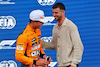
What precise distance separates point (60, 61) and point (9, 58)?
11.2 feet

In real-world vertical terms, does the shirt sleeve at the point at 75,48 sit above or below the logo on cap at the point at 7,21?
below

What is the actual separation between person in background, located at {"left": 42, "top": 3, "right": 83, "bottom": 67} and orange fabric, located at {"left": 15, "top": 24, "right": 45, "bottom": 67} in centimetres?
41

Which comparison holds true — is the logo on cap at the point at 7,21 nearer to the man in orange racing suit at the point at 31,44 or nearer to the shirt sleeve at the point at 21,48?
the man in orange racing suit at the point at 31,44

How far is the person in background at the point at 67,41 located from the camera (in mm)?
4535

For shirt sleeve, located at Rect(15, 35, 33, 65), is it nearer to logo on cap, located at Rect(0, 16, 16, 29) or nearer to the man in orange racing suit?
the man in orange racing suit

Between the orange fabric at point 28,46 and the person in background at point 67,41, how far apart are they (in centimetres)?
41

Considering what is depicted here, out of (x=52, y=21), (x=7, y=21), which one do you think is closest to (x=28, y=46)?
(x=52, y=21)

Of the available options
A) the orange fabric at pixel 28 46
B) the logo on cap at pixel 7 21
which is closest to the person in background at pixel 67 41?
the orange fabric at pixel 28 46

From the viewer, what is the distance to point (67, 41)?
462 centimetres

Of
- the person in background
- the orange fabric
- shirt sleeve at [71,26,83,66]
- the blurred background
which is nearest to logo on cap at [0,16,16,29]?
the blurred background

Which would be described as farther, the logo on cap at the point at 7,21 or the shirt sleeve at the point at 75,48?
the logo on cap at the point at 7,21

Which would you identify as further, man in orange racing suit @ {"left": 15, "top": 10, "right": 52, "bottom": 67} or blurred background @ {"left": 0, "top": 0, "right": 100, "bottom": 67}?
blurred background @ {"left": 0, "top": 0, "right": 100, "bottom": 67}

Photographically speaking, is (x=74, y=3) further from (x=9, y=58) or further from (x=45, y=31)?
(x=9, y=58)

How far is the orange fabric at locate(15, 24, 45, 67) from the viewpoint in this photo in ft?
14.6
